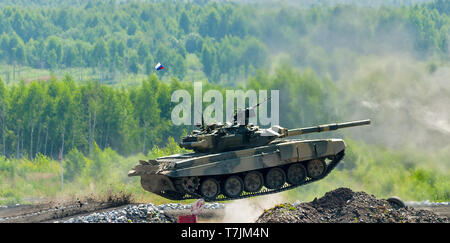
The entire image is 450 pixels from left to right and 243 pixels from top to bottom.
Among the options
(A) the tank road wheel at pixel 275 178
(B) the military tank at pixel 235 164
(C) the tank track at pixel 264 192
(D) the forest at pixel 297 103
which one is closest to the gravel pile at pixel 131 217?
(B) the military tank at pixel 235 164

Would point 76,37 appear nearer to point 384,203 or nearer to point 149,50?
point 149,50

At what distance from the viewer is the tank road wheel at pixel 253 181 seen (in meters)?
35.3

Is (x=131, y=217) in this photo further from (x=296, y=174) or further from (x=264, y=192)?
(x=296, y=174)

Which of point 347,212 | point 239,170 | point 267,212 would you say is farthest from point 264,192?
point 347,212

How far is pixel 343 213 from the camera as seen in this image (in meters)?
31.8

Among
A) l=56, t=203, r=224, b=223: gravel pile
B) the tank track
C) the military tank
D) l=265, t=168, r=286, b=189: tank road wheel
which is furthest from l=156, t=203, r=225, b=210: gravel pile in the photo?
l=56, t=203, r=224, b=223: gravel pile

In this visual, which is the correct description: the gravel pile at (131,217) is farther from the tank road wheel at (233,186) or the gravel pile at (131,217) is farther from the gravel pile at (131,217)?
the tank road wheel at (233,186)

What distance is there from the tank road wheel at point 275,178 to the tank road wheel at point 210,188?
2.65 meters

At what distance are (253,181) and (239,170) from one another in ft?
4.34

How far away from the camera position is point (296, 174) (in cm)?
3675

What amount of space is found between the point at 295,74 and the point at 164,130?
14126 millimetres

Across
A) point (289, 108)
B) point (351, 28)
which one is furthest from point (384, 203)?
point (351, 28)

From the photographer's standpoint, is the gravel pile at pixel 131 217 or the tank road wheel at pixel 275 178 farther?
the tank road wheel at pixel 275 178

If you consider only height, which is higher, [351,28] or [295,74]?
[351,28]
